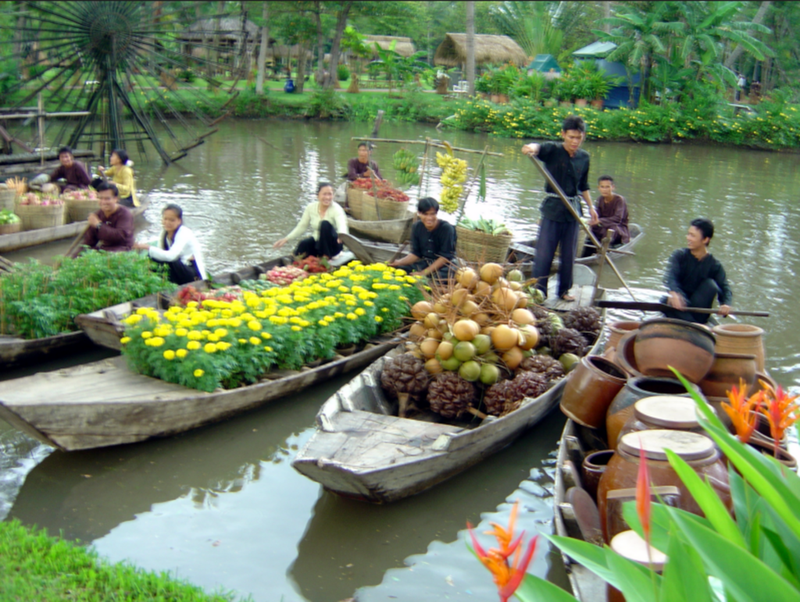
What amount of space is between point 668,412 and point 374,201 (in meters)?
6.52

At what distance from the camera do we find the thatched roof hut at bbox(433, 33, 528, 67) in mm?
33469

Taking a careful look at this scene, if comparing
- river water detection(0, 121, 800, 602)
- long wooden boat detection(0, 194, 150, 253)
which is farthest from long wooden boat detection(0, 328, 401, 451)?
long wooden boat detection(0, 194, 150, 253)

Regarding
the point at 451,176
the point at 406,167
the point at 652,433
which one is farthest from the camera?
the point at 406,167

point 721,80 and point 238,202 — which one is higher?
point 721,80

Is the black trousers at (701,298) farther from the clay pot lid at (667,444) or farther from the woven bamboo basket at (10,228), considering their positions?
the woven bamboo basket at (10,228)

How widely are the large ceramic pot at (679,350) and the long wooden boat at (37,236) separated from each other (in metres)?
7.28

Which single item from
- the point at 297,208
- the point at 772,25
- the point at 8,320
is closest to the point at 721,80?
the point at 772,25

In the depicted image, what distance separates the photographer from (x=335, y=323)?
17.6 ft

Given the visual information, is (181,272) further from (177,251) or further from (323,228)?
(323,228)

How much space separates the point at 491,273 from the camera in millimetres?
4945

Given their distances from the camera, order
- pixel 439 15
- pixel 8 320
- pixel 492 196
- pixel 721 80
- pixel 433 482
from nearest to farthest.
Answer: pixel 433 482 < pixel 8 320 < pixel 492 196 < pixel 721 80 < pixel 439 15

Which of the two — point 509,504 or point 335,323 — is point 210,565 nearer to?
point 509,504

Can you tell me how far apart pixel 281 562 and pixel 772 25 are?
36370 millimetres

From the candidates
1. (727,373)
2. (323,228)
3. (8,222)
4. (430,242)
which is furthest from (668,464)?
(8,222)
